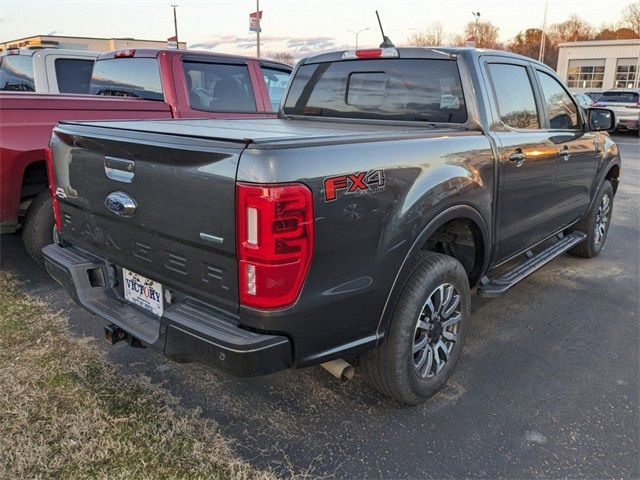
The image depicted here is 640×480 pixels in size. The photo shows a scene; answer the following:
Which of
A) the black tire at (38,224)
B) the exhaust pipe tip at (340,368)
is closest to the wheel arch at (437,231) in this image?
the exhaust pipe tip at (340,368)

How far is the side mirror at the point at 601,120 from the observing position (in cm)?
471

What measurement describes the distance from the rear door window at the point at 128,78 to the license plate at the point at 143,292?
134 inches

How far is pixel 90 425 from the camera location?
9.02ft

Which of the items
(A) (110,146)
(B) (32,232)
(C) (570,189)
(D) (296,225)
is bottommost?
(B) (32,232)

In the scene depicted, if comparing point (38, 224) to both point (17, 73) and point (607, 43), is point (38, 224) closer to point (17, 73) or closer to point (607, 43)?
point (17, 73)

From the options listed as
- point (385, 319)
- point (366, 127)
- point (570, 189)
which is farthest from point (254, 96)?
point (385, 319)

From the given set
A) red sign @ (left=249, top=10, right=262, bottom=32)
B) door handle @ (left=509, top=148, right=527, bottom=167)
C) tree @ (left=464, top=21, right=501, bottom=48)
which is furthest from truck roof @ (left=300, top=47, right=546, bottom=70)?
tree @ (left=464, top=21, right=501, bottom=48)

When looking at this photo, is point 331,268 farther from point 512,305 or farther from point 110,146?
point 512,305

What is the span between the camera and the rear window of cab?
11.4ft

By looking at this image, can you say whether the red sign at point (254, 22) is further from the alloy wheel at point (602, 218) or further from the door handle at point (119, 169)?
the door handle at point (119, 169)

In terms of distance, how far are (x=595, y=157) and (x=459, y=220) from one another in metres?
2.52

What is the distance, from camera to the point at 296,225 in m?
2.11

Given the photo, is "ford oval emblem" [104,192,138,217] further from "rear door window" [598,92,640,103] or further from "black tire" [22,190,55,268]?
"rear door window" [598,92,640,103]

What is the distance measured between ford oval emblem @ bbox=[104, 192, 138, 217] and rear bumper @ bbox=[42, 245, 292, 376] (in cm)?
42
